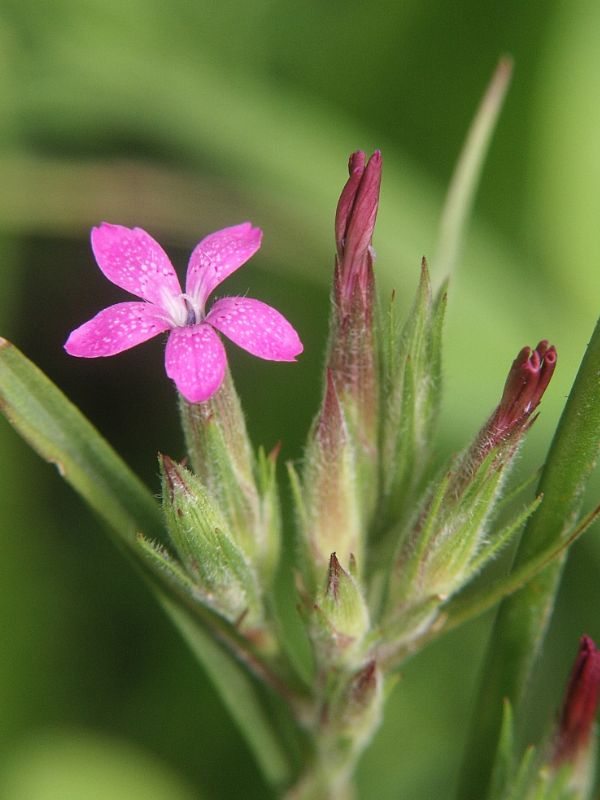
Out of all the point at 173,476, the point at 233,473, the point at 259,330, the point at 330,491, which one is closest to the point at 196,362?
the point at 259,330

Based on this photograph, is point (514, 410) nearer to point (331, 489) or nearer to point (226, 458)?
point (331, 489)

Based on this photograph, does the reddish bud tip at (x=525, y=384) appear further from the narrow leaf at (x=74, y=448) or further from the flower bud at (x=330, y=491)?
the narrow leaf at (x=74, y=448)

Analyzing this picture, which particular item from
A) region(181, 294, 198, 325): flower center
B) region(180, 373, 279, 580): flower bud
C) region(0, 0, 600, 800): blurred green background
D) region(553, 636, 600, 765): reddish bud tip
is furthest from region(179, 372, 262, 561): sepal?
region(0, 0, 600, 800): blurred green background

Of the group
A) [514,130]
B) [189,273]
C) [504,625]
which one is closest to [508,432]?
[504,625]

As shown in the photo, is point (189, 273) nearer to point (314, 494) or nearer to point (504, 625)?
point (314, 494)

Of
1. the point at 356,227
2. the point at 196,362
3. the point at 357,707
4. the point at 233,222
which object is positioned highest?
the point at 233,222

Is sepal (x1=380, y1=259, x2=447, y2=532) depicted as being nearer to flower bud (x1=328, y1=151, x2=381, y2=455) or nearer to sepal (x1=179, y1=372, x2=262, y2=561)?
flower bud (x1=328, y1=151, x2=381, y2=455)
